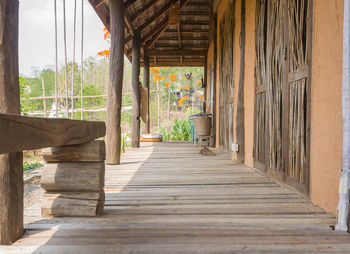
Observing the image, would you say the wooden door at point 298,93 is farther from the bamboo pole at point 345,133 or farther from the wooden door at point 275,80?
the bamboo pole at point 345,133

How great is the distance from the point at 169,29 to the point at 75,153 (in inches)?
299

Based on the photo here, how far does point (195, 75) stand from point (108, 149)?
1315cm

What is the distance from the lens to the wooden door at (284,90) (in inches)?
102

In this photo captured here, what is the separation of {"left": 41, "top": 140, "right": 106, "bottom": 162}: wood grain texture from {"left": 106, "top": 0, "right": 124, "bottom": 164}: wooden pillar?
7.83 feet

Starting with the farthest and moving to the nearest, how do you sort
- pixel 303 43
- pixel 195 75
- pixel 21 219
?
pixel 195 75
pixel 303 43
pixel 21 219

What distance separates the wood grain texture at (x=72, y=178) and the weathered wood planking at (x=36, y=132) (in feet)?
0.84

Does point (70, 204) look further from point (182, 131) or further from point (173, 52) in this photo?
point (182, 131)

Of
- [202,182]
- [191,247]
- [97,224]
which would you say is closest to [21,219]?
[97,224]

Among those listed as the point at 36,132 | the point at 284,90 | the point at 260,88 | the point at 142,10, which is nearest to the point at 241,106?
the point at 260,88

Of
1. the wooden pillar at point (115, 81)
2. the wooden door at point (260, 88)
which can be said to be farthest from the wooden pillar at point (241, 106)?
the wooden pillar at point (115, 81)

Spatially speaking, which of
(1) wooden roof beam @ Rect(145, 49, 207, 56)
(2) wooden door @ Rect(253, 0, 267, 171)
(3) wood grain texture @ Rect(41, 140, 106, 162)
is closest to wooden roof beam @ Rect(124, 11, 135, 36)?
(1) wooden roof beam @ Rect(145, 49, 207, 56)

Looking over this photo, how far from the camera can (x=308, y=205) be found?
2334 millimetres

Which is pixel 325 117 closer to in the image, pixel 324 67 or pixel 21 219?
pixel 324 67

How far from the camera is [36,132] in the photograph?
4.37 ft
